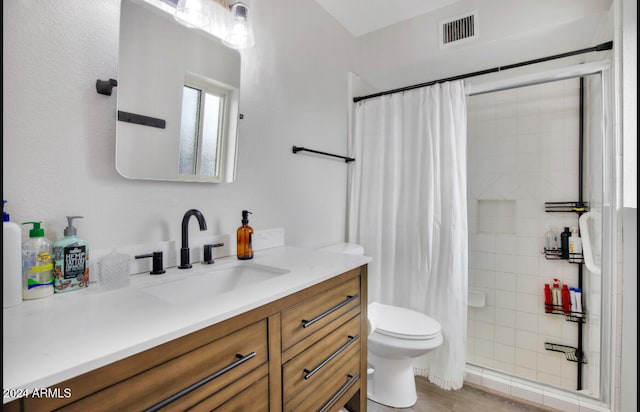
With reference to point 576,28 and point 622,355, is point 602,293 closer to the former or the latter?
point 622,355

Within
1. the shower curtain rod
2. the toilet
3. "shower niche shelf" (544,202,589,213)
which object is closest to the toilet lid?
the toilet

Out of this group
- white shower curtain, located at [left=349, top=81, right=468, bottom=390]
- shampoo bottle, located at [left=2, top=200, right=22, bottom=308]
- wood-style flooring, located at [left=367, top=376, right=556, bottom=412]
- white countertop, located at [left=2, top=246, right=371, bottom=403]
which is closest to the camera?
white countertop, located at [left=2, top=246, right=371, bottom=403]

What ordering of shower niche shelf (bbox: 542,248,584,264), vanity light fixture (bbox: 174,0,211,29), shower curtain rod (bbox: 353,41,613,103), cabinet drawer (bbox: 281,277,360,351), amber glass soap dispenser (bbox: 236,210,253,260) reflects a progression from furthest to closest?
1. shower niche shelf (bbox: 542,248,584,264)
2. shower curtain rod (bbox: 353,41,613,103)
3. amber glass soap dispenser (bbox: 236,210,253,260)
4. vanity light fixture (bbox: 174,0,211,29)
5. cabinet drawer (bbox: 281,277,360,351)

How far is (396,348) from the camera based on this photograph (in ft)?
5.62

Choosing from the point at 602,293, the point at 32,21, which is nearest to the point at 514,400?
the point at 602,293

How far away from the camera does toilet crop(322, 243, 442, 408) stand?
1.71 m

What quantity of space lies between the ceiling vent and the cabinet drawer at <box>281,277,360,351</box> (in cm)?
167

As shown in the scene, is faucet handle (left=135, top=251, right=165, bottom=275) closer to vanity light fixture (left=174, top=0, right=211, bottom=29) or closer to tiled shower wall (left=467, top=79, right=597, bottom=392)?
vanity light fixture (left=174, top=0, right=211, bottom=29)

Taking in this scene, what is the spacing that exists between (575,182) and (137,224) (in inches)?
110

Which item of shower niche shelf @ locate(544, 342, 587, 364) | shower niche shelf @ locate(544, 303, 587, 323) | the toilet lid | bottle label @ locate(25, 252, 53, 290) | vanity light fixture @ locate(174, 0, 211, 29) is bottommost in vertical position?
shower niche shelf @ locate(544, 342, 587, 364)

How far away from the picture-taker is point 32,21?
0.99 m

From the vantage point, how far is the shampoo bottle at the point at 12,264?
85 centimetres

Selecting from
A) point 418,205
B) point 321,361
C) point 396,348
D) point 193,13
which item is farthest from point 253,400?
point 418,205

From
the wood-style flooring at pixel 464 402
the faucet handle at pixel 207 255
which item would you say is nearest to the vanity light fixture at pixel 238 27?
the faucet handle at pixel 207 255
